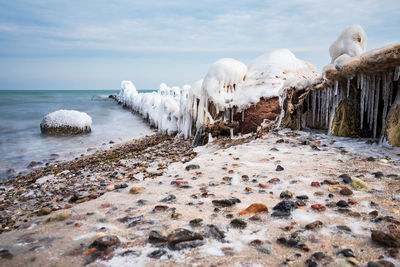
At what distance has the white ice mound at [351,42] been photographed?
20.7 feet

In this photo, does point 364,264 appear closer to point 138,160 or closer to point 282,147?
point 282,147

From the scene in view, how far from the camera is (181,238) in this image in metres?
2.09

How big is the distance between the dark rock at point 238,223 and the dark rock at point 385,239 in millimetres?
974

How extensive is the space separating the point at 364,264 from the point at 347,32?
21.1 ft

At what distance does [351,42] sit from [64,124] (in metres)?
16.9

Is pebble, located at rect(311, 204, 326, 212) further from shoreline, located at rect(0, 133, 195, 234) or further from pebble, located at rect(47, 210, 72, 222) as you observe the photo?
shoreline, located at rect(0, 133, 195, 234)

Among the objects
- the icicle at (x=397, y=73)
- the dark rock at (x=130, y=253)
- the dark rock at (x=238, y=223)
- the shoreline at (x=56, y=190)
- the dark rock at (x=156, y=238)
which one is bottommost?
the shoreline at (x=56, y=190)

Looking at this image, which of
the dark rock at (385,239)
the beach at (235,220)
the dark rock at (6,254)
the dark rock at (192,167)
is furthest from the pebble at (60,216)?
the dark rock at (385,239)

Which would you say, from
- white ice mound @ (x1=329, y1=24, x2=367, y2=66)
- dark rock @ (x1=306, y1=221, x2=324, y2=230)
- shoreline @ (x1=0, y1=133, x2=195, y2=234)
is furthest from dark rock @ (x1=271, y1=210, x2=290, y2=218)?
white ice mound @ (x1=329, y1=24, x2=367, y2=66)

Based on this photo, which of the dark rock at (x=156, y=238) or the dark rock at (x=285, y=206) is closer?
the dark rock at (x=156, y=238)

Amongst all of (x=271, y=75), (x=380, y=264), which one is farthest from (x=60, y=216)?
(x=271, y=75)

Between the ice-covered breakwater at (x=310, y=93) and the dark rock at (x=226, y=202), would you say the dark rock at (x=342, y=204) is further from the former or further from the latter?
the ice-covered breakwater at (x=310, y=93)

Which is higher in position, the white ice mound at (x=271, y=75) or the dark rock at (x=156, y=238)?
the white ice mound at (x=271, y=75)

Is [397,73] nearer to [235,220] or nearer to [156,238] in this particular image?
[235,220]
